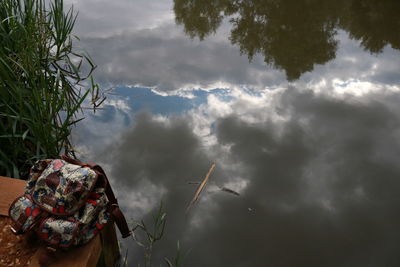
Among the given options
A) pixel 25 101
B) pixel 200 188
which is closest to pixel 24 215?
pixel 25 101

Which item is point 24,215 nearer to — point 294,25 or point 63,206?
point 63,206

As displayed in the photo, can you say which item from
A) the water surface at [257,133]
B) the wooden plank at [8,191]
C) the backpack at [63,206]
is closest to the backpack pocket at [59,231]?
the backpack at [63,206]

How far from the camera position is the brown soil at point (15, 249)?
143 cm

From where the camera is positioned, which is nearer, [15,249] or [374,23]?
[15,249]

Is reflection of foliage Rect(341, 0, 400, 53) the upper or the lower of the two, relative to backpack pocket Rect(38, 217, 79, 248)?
lower

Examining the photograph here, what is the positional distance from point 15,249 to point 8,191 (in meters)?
0.33

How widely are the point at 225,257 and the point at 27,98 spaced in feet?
5.61

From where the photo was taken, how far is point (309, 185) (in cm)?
251

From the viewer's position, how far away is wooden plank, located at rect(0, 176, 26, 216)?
164 centimetres

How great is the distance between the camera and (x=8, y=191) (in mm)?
1678

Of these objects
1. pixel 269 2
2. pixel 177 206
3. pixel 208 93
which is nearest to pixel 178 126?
pixel 208 93

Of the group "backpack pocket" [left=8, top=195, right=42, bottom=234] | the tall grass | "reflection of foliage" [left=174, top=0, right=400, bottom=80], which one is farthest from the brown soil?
"reflection of foliage" [left=174, top=0, right=400, bottom=80]

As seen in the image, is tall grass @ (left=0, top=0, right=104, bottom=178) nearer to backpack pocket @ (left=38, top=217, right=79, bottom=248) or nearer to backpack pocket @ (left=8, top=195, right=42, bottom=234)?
backpack pocket @ (left=8, top=195, right=42, bottom=234)

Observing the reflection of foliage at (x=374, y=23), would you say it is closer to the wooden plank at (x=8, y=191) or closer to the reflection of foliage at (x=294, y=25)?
the reflection of foliage at (x=294, y=25)
